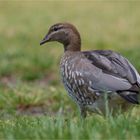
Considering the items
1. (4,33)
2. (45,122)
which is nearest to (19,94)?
(45,122)

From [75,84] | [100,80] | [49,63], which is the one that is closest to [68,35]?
[75,84]

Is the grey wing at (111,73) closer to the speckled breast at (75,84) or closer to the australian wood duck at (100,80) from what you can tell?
the australian wood duck at (100,80)

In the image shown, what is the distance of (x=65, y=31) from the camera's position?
24.7ft

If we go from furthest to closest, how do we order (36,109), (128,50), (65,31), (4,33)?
(4,33), (128,50), (36,109), (65,31)

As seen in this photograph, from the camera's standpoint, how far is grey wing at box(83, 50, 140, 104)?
20.6ft

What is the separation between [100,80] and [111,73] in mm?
118

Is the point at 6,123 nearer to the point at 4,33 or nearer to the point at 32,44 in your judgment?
the point at 32,44

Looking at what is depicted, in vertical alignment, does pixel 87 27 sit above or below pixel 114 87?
above

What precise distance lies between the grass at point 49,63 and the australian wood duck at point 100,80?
179mm

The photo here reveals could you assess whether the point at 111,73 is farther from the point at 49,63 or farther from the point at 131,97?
the point at 49,63

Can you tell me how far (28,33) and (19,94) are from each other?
17.1ft

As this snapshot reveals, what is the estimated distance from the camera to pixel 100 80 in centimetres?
648

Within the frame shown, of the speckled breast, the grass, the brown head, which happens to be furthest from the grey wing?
the brown head

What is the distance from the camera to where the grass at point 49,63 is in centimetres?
522
